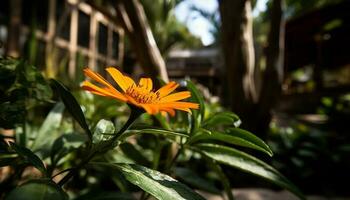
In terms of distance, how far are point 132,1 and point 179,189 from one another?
130cm

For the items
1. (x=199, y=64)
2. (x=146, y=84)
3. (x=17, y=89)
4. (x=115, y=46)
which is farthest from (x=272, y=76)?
(x=199, y=64)

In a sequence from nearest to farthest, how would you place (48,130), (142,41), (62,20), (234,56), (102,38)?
A: (48,130) → (142,41) → (234,56) → (62,20) → (102,38)

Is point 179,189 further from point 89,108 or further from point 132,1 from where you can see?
point 132,1

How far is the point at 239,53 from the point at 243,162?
57.9 inches

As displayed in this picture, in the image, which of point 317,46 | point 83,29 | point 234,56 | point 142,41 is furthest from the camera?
point 317,46

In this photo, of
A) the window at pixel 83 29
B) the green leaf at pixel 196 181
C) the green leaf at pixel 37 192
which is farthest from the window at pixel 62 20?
the green leaf at pixel 37 192

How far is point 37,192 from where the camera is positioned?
20.5 inches

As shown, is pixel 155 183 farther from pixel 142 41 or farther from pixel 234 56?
pixel 234 56

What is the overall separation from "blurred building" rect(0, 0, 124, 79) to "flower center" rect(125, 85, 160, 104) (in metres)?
2.59

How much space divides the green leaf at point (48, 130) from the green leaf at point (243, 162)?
512 mm

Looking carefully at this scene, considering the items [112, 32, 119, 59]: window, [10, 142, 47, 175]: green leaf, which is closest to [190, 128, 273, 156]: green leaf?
[10, 142, 47, 175]: green leaf

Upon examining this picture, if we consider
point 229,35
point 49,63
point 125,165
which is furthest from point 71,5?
point 125,165

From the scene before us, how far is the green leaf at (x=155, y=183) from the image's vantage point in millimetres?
629

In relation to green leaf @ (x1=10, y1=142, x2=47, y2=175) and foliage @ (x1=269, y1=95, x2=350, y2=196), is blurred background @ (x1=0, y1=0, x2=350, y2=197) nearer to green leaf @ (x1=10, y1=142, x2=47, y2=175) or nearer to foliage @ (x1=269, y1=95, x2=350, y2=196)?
foliage @ (x1=269, y1=95, x2=350, y2=196)
